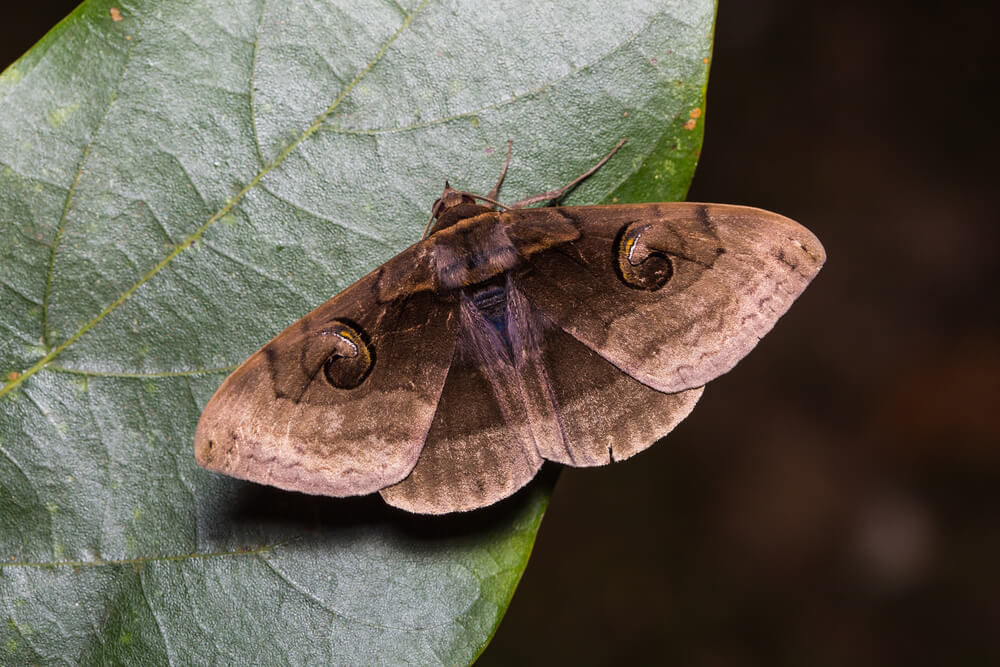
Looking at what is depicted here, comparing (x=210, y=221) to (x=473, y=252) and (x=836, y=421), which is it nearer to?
(x=473, y=252)

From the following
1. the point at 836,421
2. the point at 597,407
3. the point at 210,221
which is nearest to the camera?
the point at 210,221

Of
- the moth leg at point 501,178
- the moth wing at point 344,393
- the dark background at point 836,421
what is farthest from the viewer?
the dark background at point 836,421

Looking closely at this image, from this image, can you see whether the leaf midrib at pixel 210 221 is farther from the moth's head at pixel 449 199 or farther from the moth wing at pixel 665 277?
the moth wing at pixel 665 277

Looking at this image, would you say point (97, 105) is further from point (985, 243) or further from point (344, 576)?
Result: point (985, 243)

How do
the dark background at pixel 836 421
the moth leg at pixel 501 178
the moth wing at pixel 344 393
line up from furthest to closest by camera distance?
the dark background at pixel 836 421
the moth leg at pixel 501 178
the moth wing at pixel 344 393

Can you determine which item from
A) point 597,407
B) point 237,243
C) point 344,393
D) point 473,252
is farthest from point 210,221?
point 597,407

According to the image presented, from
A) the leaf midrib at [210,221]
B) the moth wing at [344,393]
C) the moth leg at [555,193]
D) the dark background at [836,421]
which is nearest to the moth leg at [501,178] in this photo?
the moth leg at [555,193]

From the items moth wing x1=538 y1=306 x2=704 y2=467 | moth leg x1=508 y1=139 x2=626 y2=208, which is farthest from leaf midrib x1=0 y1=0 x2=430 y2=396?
moth wing x1=538 y1=306 x2=704 y2=467
